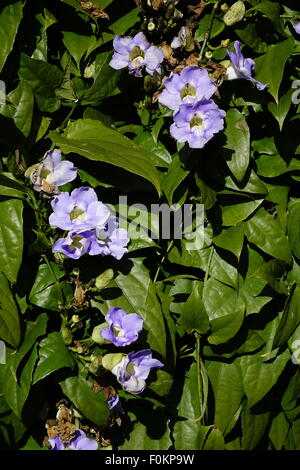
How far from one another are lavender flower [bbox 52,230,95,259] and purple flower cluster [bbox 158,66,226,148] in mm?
356

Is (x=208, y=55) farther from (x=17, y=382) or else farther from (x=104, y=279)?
(x=17, y=382)

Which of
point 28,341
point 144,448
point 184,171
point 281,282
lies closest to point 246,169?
point 184,171

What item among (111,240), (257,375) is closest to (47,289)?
(111,240)

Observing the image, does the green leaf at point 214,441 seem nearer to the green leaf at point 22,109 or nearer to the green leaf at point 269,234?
the green leaf at point 269,234

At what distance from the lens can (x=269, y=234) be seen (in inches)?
69.5

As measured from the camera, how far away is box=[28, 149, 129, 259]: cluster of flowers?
4.94 ft

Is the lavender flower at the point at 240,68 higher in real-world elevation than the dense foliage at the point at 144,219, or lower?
higher

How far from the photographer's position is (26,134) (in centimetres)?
163

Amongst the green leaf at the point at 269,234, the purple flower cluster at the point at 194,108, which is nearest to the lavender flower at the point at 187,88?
the purple flower cluster at the point at 194,108

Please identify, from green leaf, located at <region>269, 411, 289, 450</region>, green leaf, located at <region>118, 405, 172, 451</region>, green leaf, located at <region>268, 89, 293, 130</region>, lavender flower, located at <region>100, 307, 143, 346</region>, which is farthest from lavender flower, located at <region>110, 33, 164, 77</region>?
green leaf, located at <region>269, 411, 289, 450</region>

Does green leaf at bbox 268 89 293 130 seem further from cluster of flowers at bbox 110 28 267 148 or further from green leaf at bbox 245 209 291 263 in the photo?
green leaf at bbox 245 209 291 263

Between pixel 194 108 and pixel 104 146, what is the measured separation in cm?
26

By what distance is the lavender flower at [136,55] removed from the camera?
64.7 inches

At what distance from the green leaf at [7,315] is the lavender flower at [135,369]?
289 mm
